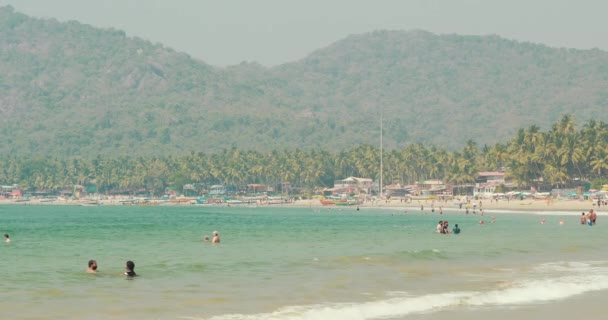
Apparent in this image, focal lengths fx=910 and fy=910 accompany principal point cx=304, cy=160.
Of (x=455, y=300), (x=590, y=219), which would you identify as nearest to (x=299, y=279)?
(x=455, y=300)

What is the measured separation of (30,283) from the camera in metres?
38.4

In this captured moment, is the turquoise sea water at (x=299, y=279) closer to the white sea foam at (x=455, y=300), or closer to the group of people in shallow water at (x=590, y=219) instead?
the white sea foam at (x=455, y=300)

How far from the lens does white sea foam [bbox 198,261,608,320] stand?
2891cm

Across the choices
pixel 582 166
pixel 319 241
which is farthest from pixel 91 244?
pixel 582 166

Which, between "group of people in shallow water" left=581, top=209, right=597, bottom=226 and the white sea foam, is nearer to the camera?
the white sea foam

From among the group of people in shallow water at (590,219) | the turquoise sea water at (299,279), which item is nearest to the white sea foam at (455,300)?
the turquoise sea water at (299,279)

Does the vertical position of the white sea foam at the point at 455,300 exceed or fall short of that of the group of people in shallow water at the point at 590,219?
it falls short

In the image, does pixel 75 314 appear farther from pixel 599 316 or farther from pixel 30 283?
pixel 599 316

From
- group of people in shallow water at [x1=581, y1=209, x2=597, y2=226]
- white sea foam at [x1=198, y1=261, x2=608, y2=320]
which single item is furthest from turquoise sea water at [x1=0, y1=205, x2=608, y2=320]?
group of people in shallow water at [x1=581, y1=209, x2=597, y2=226]

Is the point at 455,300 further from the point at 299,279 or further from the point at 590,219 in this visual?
the point at 590,219

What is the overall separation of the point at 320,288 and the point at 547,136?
16521 cm

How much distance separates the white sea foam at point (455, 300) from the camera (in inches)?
1138

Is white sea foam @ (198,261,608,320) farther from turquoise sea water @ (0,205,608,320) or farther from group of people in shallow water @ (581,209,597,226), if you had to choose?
group of people in shallow water @ (581,209,597,226)

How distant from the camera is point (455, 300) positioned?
3188 cm
